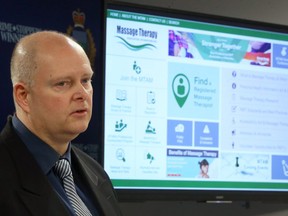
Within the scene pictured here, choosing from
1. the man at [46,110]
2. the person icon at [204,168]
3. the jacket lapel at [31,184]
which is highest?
the man at [46,110]

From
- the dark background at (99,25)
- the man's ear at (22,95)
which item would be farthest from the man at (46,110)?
the dark background at (99,25)

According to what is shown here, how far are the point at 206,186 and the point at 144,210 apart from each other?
29 centimetres

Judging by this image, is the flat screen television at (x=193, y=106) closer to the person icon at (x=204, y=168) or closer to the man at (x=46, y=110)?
the person icon at (x=204, y=168)

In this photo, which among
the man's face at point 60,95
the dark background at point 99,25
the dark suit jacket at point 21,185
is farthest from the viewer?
the dark background at point 99,25

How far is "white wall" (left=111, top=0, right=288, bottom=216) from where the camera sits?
2494mm

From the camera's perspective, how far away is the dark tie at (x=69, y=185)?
1.50 m

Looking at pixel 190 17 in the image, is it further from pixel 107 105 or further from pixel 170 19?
pixel 107 105

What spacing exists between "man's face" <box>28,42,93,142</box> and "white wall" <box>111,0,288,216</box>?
1007mm

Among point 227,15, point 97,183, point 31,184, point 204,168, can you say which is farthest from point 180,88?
point 31,184

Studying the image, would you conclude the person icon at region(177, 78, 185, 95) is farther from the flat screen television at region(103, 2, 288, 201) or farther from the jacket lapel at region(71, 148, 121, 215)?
the jacket lapel at region(71, 148, 121, 215)

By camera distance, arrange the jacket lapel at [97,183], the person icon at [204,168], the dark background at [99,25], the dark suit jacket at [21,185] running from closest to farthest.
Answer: the dark suit jacket at [21,185]
the jacket lapel at [97,183]
the dark background at [99,25]
the person icon at [204,168]

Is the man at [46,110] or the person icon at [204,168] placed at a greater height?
the man at [46,110]

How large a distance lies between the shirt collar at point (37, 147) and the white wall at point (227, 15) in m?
0.97

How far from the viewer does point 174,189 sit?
2373 mm
